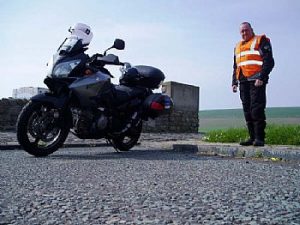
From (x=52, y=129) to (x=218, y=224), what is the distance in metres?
3.60

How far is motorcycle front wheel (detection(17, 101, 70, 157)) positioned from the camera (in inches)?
187

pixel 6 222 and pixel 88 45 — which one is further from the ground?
pixel 88 45

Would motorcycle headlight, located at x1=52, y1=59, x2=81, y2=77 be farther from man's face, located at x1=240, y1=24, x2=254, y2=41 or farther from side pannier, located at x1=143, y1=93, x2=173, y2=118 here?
man's face, located at x1=240, y1=24, x2=254, y2=41

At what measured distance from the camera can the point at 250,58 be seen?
6.05 m

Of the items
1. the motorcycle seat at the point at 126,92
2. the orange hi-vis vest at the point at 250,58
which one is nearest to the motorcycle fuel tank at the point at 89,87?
the motorcycle seat at the point at 126,92

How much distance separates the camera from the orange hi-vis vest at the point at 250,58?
5.99 metres

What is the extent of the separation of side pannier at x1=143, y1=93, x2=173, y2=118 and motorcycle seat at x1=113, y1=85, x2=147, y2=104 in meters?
0.19

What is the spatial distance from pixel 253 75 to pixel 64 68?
2943 millimetres

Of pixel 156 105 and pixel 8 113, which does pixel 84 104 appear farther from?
pixel 8 113

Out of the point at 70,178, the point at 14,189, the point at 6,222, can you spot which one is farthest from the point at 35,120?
the point at 6,222

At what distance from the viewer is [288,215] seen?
6.60 feet

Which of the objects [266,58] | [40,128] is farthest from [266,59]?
[40,128]

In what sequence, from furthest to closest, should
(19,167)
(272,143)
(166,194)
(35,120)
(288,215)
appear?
1. (272,143)
2. (35,120)
3. (19,167)
4. (166,194)
5. (288,215)

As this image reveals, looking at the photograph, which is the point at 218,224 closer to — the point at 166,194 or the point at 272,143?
the point at 166,194
